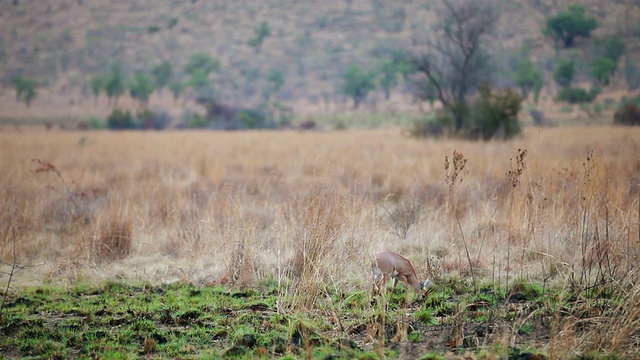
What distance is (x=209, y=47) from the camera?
255ft

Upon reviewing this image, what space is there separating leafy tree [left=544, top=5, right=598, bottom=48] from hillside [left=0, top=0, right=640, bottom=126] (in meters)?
1.66

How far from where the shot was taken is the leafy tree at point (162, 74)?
66125 millimetres

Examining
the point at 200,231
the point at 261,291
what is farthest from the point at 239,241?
the point at 200,231

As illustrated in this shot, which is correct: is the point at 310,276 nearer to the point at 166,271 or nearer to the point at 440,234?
the point at 166,271

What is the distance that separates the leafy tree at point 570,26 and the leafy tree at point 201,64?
38955 millimetres

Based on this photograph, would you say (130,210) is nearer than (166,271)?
No

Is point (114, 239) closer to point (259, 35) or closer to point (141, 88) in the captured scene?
point (141, 88)

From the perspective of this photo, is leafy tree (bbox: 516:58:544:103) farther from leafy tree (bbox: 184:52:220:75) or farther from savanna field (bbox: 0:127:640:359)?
savanna field (bbox: 0:127:640:359)

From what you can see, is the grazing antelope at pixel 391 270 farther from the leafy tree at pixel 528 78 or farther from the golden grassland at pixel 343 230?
the leafy tree at pixel 528 78

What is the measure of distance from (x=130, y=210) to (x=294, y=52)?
6939cm

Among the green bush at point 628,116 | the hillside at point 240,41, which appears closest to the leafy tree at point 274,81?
the hillside at point 240,41

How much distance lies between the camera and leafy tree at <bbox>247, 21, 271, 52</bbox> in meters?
76.6

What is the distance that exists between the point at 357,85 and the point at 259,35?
73.1ft

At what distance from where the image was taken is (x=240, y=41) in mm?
79000
